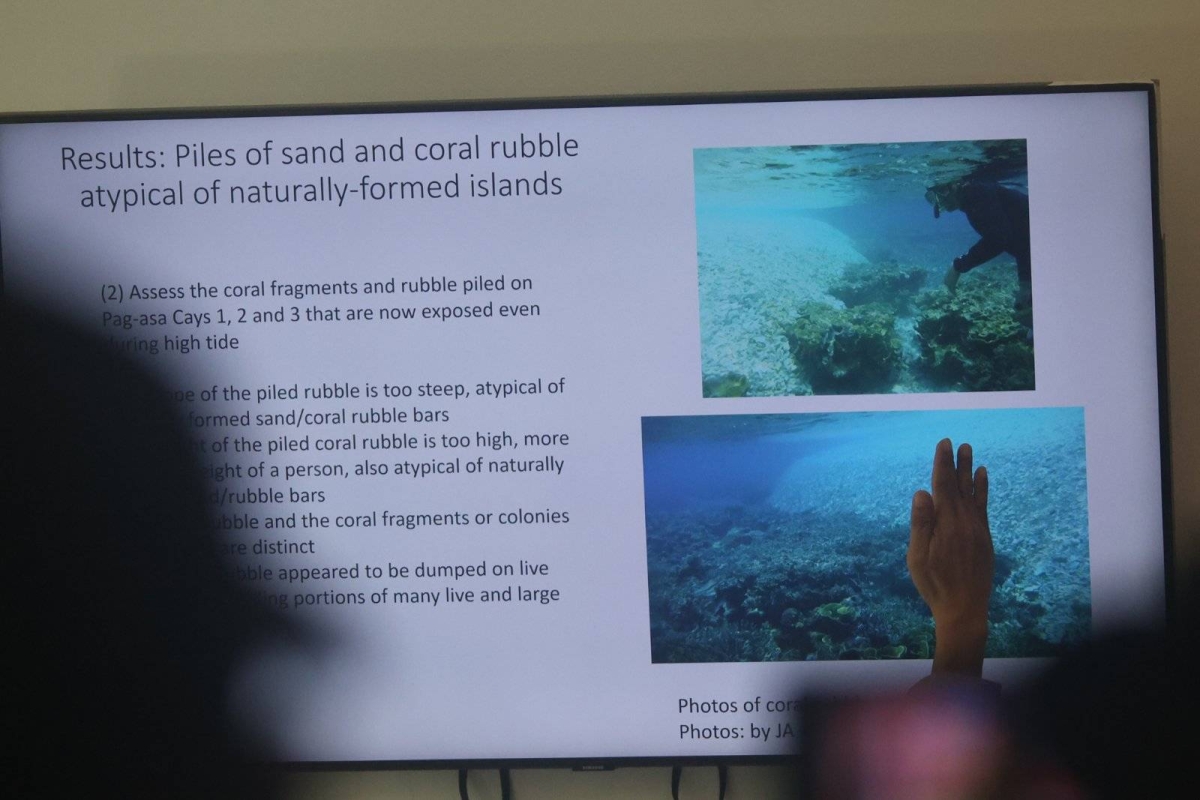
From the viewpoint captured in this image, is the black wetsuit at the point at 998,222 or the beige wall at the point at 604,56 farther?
the beige wall at the point at 604,56

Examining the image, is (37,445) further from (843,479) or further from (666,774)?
(843,479)

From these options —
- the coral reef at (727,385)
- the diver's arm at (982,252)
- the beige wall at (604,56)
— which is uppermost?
the beige wall at (604,56)

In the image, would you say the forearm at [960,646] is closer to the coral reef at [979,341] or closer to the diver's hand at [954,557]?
the diver's hand at [954,557]

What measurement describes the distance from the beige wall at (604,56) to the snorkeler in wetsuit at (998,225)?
26 cm

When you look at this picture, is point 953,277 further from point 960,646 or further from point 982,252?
point 960,646

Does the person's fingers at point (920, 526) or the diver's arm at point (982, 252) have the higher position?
the diver's arm at point (982, 252)

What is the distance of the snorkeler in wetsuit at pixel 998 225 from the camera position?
4.93 ft

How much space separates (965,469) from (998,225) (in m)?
0.41

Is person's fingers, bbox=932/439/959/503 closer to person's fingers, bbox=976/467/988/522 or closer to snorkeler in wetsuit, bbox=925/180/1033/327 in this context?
person's fingers, bbox=976/467/988/522

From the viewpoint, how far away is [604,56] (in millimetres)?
1668

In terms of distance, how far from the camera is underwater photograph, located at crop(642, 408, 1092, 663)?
1501mm

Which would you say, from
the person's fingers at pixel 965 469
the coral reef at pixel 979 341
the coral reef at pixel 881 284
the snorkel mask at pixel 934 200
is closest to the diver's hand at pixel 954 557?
the person's fingers at pixel 965 469

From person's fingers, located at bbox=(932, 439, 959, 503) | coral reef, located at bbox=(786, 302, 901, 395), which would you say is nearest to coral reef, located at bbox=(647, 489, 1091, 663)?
person's fingers, located at bbox=(932, 439, 959, 503)

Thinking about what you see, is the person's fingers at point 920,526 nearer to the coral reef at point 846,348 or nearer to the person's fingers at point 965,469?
the person's fingers at point 965,469
